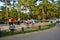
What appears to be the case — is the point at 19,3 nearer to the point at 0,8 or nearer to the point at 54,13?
the point at 0,8

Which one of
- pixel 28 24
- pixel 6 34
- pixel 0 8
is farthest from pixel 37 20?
pixel 6 34

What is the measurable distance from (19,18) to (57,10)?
4.55 meters

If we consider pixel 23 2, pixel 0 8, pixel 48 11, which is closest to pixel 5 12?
pixel 0 8

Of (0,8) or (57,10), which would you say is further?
(57,10)

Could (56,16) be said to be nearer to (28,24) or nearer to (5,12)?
(28,24)

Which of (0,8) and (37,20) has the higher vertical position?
(0,8)

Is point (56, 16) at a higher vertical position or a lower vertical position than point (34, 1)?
lower

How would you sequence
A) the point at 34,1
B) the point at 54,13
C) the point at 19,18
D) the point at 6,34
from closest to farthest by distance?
the point at 6,34 → the point at 19,18 → the point at 34,1 → the point at 54,13

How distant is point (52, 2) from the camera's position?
1869cm

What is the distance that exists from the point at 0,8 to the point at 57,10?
554 cm

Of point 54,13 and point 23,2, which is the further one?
point 54,13

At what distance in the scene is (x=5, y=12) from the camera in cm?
1559

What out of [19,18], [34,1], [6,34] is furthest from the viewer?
[34,1]

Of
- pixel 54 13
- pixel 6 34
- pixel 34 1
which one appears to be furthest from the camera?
pixel 54 13
